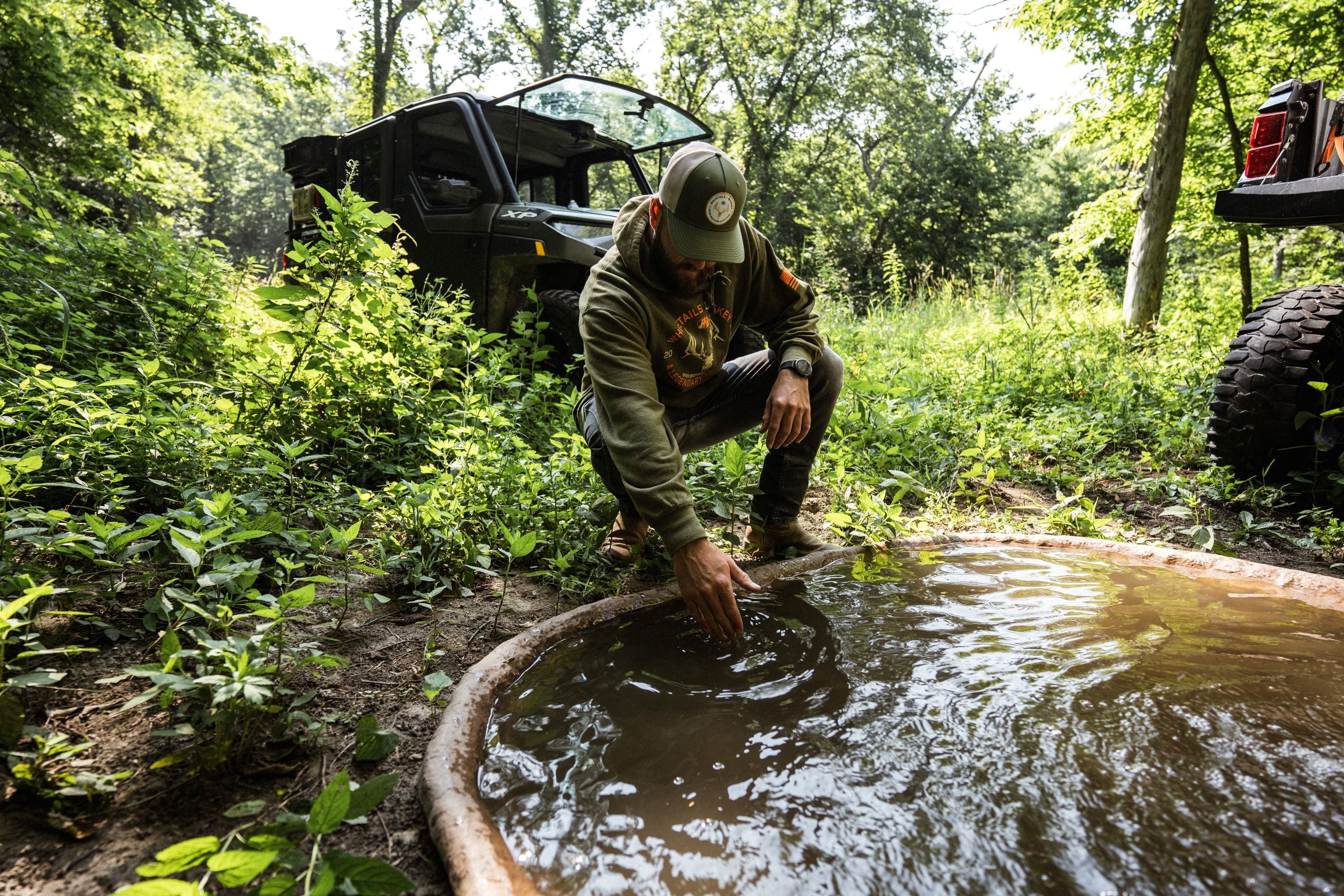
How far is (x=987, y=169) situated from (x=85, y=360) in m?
18.1

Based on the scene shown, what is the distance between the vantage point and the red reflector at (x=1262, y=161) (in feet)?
9.73

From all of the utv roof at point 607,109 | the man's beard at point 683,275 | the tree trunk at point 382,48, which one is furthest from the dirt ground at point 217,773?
the tree trunk at point 382,48

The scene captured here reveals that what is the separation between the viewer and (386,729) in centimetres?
156

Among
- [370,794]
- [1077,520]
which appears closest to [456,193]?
[1077,520]

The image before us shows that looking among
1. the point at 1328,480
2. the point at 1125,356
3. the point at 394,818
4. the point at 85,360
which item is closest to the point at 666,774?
the point at 394,818

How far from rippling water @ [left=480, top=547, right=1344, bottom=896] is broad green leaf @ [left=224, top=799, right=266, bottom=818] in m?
0.38

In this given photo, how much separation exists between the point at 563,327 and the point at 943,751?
340 centimetres

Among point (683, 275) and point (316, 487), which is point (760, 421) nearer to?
point (683, 275)

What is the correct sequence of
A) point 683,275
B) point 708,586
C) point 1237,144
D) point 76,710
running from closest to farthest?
point 76,710
point 708,586
point 683,275
point 1237,144

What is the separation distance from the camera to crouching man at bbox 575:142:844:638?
5.98 feet

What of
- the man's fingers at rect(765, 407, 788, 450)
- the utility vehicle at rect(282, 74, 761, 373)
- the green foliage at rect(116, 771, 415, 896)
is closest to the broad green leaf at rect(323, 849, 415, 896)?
the green foliage at rect(116, 771, 415, 896)

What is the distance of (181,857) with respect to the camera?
1003mm

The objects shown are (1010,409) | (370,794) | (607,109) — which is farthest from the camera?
(607,109)

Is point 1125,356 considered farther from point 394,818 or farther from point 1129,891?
point 394,818
